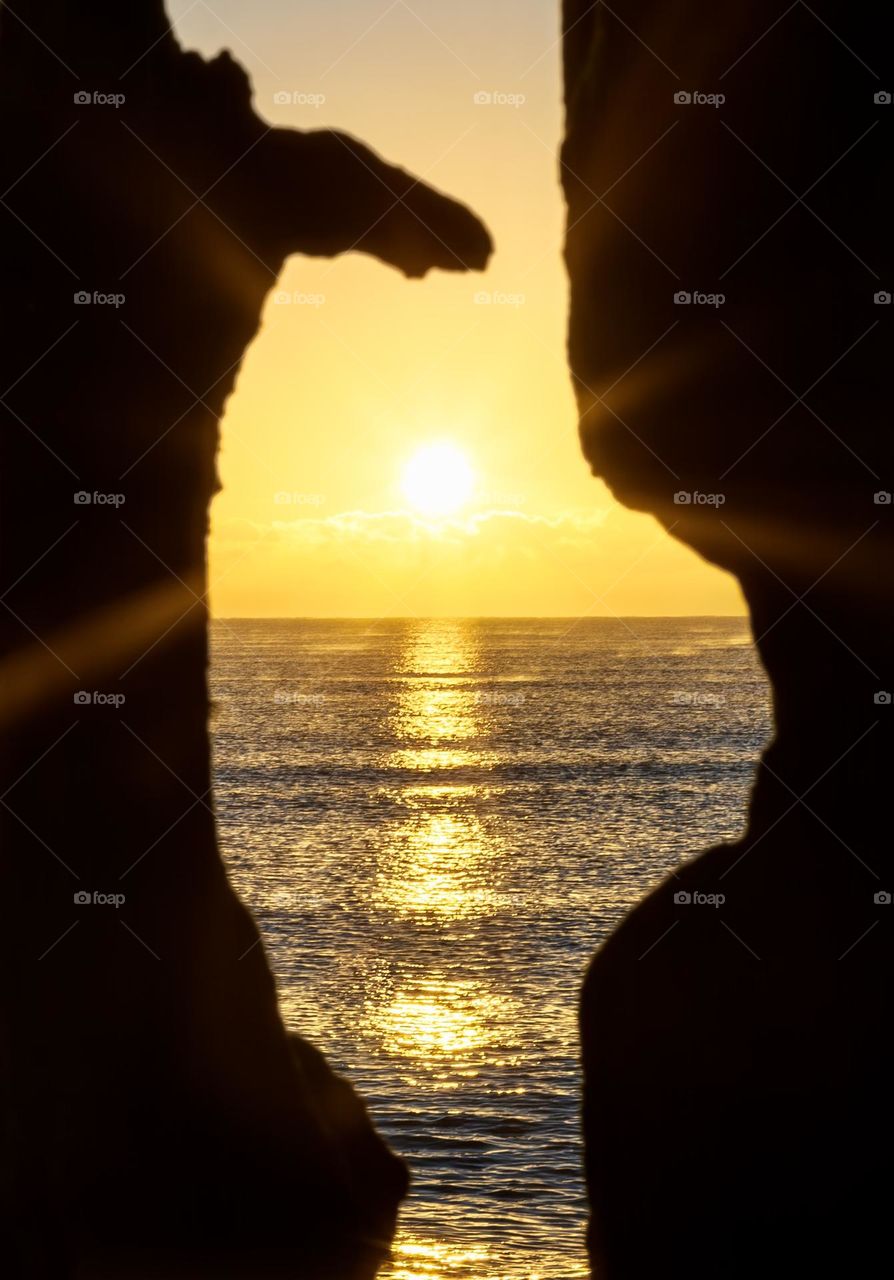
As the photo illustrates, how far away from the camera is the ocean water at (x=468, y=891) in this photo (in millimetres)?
23453

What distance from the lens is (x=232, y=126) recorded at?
15.3 meters

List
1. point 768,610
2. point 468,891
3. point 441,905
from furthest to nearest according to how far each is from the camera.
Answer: point 468,891 → point 441,905 → point 768,610

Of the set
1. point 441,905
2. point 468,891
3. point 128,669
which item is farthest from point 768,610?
point 468,891

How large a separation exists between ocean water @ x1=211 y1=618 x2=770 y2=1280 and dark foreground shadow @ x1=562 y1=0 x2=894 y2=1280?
6.07 metres

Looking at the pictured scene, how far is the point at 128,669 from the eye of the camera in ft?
47.7

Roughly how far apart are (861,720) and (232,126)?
28.5 feet

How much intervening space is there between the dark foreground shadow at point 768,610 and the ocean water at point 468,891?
6074 millimetres

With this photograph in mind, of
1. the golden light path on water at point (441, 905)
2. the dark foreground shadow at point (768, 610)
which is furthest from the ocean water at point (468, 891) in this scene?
the dark foreground shadow at point (768, 610)

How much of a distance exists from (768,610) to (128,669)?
20.4 feet

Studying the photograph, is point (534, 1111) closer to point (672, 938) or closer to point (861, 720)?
point (672, 938)

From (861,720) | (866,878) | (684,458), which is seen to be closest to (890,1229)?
(866,878)

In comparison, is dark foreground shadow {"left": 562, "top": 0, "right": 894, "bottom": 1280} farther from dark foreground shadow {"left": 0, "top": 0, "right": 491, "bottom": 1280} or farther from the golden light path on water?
the golden light path on water

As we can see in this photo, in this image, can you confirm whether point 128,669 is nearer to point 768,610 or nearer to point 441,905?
point 768,610

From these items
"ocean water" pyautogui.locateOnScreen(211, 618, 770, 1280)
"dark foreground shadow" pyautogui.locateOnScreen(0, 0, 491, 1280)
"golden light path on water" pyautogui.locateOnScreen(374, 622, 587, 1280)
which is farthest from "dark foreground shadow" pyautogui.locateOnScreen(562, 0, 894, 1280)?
"ocean water" pyautogui.locateOnScreen(211, 618, 770, 1280)
